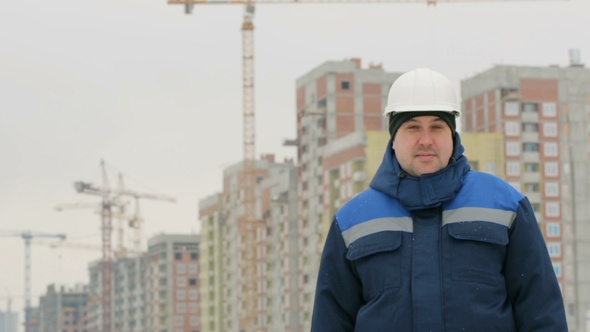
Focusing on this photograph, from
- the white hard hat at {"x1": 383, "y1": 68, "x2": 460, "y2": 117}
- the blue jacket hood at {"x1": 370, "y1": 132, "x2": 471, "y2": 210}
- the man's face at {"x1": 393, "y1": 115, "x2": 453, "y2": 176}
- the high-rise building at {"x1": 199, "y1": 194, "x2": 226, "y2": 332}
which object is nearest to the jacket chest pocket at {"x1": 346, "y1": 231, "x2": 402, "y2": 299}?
the blue jacket hood at {"x1": 370, "y1": 132, "x2": 471, "y2": 210}

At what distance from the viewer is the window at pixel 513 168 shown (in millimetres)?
132375

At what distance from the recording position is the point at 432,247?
4.38 metres

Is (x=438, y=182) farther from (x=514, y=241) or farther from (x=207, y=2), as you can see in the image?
(x=207, y=2)

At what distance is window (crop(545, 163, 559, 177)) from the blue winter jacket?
13043cm

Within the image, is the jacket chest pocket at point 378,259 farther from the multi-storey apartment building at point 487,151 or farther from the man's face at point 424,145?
the multi-storey apartment building at point 487,151

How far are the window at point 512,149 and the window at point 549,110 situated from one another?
3592 mm

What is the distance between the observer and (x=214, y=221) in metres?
187

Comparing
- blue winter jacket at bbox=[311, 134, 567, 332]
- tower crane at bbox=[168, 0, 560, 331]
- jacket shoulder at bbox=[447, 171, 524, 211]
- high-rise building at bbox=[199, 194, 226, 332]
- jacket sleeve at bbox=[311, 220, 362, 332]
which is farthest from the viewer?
high-rise building at bbox=[199, 194, 226, 332]

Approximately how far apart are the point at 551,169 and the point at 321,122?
2028cm

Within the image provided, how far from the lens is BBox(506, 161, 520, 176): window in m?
132

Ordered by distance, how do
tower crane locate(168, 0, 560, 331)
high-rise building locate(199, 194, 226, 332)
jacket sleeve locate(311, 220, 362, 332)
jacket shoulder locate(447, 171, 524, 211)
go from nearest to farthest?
jacket shoulder locate(447, 171, 524, 211), jacket sleeve locate(311, 220, 362, 332), tower crane locate(168, 0, 560, 331), high-rise building locate(199, 194, 226, 332)

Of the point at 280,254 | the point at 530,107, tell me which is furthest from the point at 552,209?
the point at 280,254

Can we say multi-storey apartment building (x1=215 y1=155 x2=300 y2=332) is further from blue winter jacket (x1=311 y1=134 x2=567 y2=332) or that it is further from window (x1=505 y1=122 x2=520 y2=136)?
blue winter jacket (x1=311 y1=134 x2=567 y2=332)

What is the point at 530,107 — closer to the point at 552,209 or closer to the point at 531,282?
the point at 552,209
